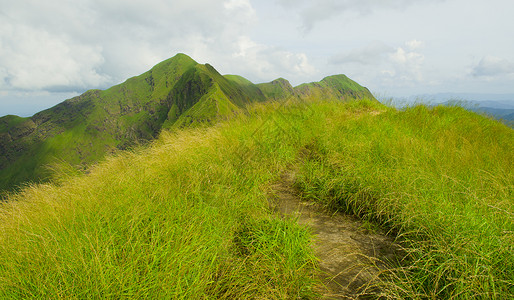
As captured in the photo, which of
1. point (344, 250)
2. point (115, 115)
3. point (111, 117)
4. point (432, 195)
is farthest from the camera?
point (115, 115)

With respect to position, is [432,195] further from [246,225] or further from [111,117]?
[111,117]

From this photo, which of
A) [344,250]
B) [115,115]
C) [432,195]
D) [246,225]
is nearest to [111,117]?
[115,115]

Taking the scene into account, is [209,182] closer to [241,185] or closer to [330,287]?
[241,185]

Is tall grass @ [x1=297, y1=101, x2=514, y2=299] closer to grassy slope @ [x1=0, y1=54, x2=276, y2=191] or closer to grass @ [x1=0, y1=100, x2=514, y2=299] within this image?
grass @ [x1=0, y1=100, x2=514, y2=299]

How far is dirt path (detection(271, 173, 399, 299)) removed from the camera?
5.88 feet

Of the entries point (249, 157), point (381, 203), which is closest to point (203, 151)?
point (249, 157)

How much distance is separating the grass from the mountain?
10230 centimetres

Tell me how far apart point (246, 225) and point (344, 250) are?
1054 millimetres

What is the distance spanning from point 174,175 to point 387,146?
3713mm

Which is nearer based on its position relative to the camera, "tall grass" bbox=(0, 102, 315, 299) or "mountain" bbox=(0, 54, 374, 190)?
"tall grass" bbox=(0, 102, 315, 299)

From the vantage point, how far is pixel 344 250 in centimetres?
223

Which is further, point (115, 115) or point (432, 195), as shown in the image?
point (115, 115)

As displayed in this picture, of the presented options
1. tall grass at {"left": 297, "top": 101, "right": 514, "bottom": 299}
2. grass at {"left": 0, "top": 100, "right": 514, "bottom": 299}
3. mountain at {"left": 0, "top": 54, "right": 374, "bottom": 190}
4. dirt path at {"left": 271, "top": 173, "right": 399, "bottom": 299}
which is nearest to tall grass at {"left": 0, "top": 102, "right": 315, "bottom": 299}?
grass at {"left": 0, "top": 100, "right": 514, "bottom": 299}

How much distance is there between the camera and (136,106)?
582 feet
